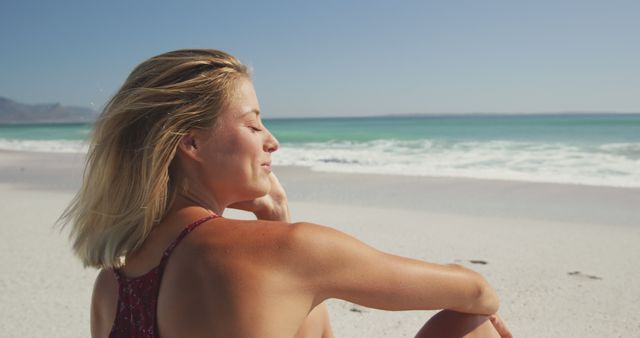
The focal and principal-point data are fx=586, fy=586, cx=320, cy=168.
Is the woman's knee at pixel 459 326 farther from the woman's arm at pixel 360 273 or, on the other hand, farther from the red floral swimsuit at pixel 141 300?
the red floral swimsuit at pixel 141 300

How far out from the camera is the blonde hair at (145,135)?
4.58 feet

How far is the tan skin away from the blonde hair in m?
0.04

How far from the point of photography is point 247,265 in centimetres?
125

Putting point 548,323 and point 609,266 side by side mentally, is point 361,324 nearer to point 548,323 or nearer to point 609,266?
point 548,323

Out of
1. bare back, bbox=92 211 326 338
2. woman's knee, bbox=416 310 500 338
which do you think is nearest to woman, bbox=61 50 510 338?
bare back, bbox=92 211 326 338

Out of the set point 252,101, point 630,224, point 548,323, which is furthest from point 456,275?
point 630,224

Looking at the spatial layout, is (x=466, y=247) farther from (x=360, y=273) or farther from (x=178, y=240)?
(x=178, y=240)

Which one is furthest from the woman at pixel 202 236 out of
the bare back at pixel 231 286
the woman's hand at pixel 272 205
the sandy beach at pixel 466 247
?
the sandy beach at pixel 466 247

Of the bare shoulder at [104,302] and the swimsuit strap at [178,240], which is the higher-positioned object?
the swimsuit strap at [178,240]

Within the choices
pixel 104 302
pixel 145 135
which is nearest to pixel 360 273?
pixel 145 135

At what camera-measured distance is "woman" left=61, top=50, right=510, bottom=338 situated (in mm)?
1272

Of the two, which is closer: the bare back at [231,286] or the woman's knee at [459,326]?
the bare back at [231,286]

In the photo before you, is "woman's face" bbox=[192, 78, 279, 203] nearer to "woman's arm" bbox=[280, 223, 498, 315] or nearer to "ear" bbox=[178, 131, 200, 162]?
"ear" bbox=[178, 131, 200, 162]

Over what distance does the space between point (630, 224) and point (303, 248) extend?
23.4 ft
